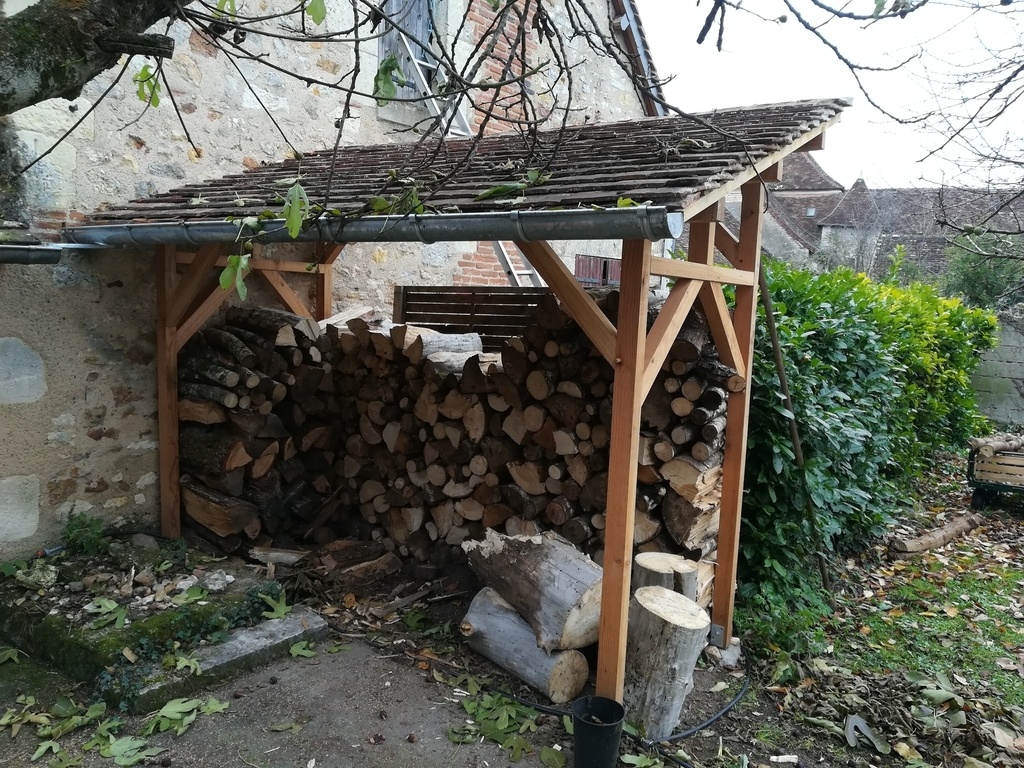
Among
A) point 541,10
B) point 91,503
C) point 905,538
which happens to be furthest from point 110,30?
point 905,538

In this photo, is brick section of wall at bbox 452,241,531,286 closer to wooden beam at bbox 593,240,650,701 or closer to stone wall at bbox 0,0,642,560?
stone wall at bbox 0,0,642,560

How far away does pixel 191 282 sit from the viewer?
4.75 meters

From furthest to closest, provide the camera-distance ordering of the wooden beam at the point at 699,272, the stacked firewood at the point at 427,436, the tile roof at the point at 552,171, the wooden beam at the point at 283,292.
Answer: the wooden beam at the point at 283,292, the stacked firewood at the point at 427,436, the wooden beam at the point at 699,272, the tile roof at the point at 552,171

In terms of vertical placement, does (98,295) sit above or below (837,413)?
above

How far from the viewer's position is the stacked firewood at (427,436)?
13.5 ft

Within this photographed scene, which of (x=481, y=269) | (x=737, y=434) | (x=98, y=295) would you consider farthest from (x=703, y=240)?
(x=481, y=269)

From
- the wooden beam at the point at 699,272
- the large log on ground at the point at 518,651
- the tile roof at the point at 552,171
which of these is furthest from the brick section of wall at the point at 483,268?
the large log on ground at the point at 518,651

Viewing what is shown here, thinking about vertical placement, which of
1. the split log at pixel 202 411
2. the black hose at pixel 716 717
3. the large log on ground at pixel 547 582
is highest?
the split log at pixel 202 411

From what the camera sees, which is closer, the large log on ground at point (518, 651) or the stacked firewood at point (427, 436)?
the large log on ground at point (518, 651)

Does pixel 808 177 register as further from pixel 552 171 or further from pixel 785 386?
pixel 552 171

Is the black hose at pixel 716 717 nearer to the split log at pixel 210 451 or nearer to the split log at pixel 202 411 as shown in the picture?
the split log at pixel 210 451

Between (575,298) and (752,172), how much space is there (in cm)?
98

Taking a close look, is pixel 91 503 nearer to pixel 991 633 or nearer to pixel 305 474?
pixel 305 474

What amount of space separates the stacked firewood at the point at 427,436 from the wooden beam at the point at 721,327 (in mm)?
92
